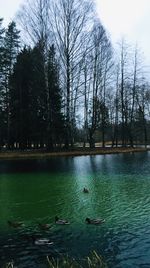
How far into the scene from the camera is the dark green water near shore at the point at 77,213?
938 cm

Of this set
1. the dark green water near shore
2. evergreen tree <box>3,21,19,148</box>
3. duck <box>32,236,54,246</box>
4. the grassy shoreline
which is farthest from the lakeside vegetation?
evergreen tree <box>3,21,19,148</box>

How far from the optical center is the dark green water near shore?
30.8ft

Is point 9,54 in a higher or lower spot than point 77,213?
higher

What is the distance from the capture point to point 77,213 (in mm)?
→ 13938

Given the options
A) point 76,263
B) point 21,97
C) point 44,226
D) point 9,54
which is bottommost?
point 76,263

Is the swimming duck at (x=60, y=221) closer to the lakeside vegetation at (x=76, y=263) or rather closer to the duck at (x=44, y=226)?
the duck at (x=44, y=226)

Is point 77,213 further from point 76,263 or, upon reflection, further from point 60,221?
point 76,263

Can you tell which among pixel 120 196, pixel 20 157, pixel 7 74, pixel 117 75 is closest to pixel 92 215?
pixel 120 196

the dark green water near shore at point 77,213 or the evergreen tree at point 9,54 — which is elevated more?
the evergreen tree at point 9,54

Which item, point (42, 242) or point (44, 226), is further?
point (44, 226)

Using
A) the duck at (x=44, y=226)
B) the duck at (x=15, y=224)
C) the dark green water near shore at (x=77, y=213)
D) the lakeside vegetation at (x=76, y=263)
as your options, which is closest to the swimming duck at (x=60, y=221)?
the dark green water near shore at (x=77, y=213)

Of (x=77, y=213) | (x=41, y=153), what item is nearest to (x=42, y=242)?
(x=77, y=213)

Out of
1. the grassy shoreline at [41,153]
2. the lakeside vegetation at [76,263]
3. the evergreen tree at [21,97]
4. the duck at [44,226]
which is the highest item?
the evergreen tree at [21,97]

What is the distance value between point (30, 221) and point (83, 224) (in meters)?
1.83
